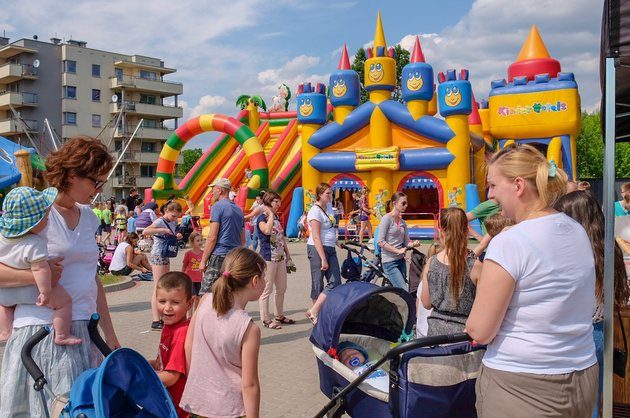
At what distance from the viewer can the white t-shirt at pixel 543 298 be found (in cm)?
211

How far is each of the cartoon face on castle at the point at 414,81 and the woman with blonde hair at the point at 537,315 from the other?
53.0 feet

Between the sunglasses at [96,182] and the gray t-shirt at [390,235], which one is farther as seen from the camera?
the gray t-shirt at [390,235]

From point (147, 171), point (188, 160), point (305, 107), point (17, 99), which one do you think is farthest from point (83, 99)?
point (305, 107)

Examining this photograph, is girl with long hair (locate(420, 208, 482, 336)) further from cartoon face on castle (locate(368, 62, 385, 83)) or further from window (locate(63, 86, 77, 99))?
window (locate(63, 86, 77, 99))

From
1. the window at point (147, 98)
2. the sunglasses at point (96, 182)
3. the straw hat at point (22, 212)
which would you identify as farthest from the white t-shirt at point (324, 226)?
the window at point (147, 98)

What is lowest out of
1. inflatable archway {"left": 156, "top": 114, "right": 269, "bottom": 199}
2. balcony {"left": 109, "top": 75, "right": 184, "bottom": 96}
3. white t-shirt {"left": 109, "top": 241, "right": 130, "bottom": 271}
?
white t-shirt {"left": 109, "top": 241, "right": 130, "bottom": 271}

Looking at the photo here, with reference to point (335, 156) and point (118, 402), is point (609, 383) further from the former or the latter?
point (335, 156)

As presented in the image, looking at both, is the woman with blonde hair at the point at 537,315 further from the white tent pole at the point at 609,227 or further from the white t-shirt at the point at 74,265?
the white t-shirt at the point at 74,265

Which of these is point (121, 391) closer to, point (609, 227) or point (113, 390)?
point (113, 390)

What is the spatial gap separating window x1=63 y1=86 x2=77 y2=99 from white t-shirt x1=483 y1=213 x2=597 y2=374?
5720 cm

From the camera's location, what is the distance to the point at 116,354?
2238 mm

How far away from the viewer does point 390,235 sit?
7098mm

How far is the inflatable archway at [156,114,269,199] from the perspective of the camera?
63.1 ft

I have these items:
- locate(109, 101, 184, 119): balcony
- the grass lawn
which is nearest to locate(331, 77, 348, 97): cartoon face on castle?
the grass lawn
